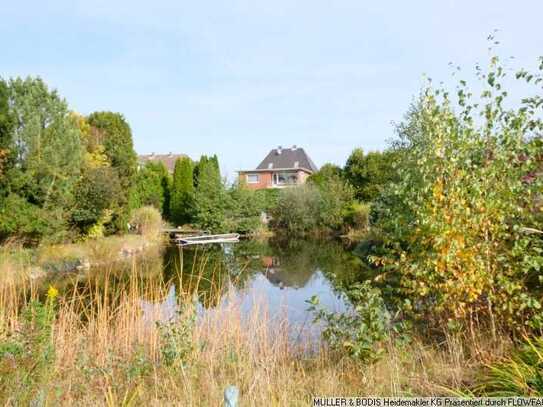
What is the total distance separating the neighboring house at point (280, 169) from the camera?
35000mm

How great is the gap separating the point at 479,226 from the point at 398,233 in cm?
58

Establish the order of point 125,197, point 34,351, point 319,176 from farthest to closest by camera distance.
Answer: point 319,176, point 125,197, point 34,351

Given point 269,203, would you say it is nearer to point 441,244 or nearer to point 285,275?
point 285,275

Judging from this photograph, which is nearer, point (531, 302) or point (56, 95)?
point (531, 302)

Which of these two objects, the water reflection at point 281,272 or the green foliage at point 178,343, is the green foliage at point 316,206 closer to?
the water reflection at point 281,272

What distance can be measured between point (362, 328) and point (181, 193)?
23814 millimetres

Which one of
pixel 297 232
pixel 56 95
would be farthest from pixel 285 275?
pixel 297 232

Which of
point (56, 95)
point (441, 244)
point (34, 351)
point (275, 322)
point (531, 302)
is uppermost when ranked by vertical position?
point (56, 95)

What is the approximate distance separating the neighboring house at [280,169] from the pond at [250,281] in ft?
47.8

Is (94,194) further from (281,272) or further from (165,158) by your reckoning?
(165,158)

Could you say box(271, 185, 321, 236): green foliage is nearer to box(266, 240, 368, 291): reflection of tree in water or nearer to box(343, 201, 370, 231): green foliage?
box(343, 201, 370, 231): green foliage

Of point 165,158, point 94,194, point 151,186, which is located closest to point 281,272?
point 94,194

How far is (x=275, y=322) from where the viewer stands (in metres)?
4.09

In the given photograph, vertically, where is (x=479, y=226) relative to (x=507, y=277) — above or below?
above
